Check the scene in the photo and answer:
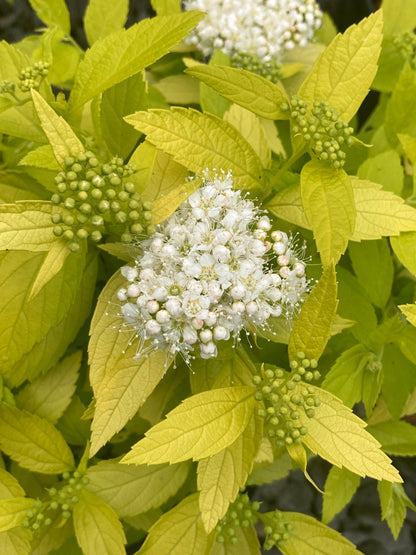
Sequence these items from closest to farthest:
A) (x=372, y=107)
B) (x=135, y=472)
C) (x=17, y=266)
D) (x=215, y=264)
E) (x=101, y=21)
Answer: (x=215, y=264) < (x=17, y=266) < (x=135, y=472) < (x=101, y=21) < (x=372, y=107)

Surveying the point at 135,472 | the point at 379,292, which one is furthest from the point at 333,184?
the point at 135,472

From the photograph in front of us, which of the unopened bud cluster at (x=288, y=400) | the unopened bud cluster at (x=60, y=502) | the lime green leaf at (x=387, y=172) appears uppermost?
the lime green leaf at (x=387, y=172)

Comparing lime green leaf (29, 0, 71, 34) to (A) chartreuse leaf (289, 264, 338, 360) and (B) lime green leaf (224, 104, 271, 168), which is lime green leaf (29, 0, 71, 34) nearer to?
(B) lime green leaf (224, 104, 271, 168)

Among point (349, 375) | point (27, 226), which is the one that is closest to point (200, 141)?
point (27, 226)

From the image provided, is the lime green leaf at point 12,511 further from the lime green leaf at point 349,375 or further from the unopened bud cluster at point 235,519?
the lime green leaf at point 349,375

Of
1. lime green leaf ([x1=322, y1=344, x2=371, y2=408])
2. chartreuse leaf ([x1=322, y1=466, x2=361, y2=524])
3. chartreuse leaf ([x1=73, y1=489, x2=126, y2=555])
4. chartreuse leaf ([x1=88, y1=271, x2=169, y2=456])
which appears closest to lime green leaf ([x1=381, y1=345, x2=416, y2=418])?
lime green leaf ([x1=322, y1=344, x2=371, y2=408])

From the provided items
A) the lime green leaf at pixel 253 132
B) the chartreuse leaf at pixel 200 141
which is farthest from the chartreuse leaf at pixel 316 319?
the lime green leaf at pixel 253 132

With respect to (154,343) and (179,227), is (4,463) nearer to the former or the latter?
(154,343)
